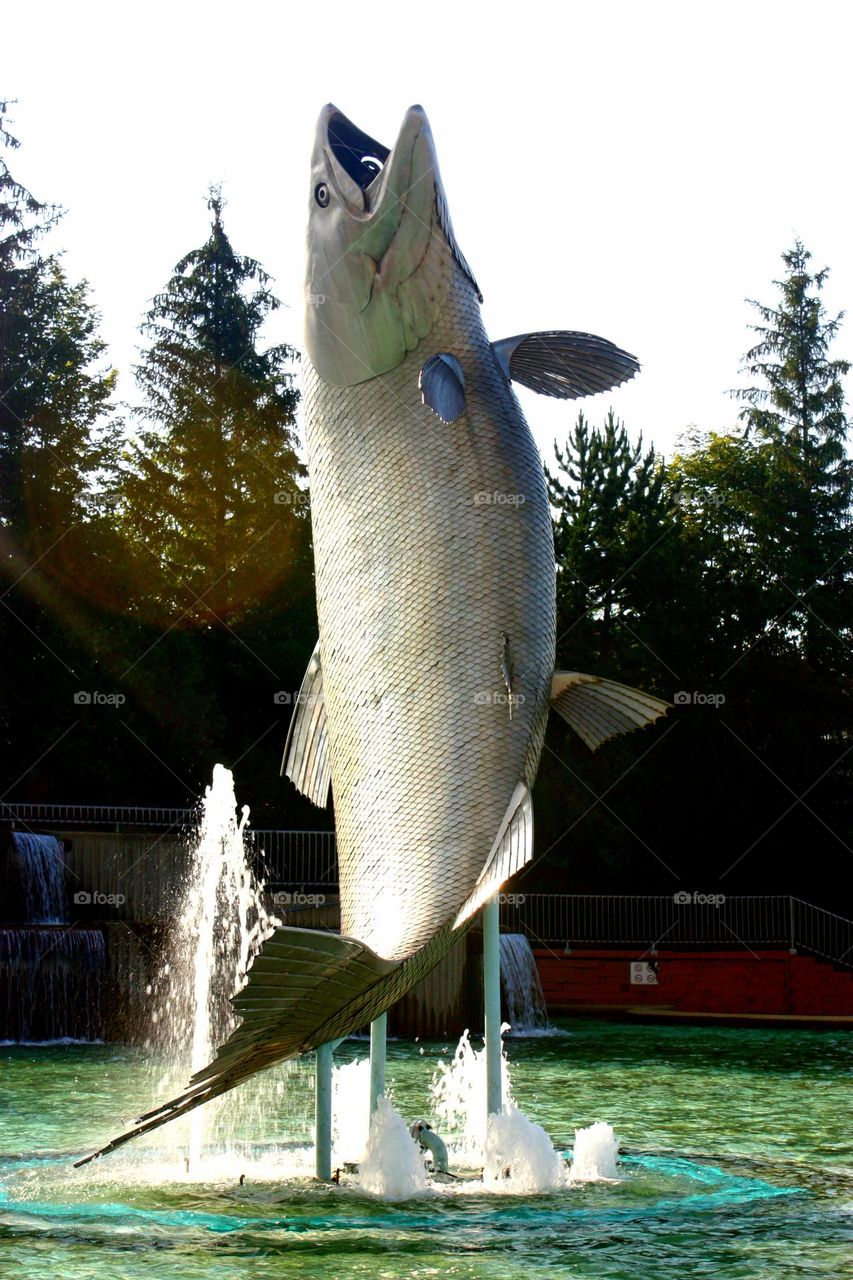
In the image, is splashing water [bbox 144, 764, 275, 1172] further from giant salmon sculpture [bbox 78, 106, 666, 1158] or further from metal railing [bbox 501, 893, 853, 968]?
giant salmon sculpture [bbox 78, 106, 666, 1158]

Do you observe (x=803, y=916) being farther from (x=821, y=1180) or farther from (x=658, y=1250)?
(x=658, y=1250)

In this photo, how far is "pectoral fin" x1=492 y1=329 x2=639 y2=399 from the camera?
794cm

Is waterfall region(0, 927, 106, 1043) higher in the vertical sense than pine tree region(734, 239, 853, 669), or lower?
lower

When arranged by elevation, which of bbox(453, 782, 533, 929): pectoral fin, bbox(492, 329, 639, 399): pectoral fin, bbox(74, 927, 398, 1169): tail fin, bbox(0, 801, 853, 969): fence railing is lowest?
bbox(74, 927, 398, 1169): tail fin

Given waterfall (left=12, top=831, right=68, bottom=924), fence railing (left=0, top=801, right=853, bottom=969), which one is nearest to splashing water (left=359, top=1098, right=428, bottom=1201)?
waterfall (left=12, top=831, right=68, bottom=924)

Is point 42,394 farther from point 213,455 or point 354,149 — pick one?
point 354,149

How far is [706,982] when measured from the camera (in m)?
25.1

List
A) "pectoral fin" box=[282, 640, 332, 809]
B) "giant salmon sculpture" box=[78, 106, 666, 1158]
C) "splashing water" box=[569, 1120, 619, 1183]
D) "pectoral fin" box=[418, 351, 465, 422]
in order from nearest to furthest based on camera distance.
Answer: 1. "giant salmon sculpture" box=[78, 106, 666, 1158]
2. "pectoral fin" box=[418, 351, 465, 422]
3. "pectoral fin" box=[282, 640, 332, 809]
4. "splashing water" box=[569, 1120, 619, 1183]

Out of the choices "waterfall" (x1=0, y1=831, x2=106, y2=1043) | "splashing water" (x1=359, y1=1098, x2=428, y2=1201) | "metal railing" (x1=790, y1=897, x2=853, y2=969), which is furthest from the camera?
"metal railing" (x1=790, y1=897, x2=853, y2=969)

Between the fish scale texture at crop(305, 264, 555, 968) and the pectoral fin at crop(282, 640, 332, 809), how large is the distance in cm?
28

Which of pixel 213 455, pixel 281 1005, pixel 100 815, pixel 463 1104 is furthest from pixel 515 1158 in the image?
pixel 213 455

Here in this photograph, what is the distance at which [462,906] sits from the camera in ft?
22.6

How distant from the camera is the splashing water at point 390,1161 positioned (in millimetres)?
8312

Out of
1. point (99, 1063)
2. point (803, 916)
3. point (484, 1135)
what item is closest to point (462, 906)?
point (484, 1135)
